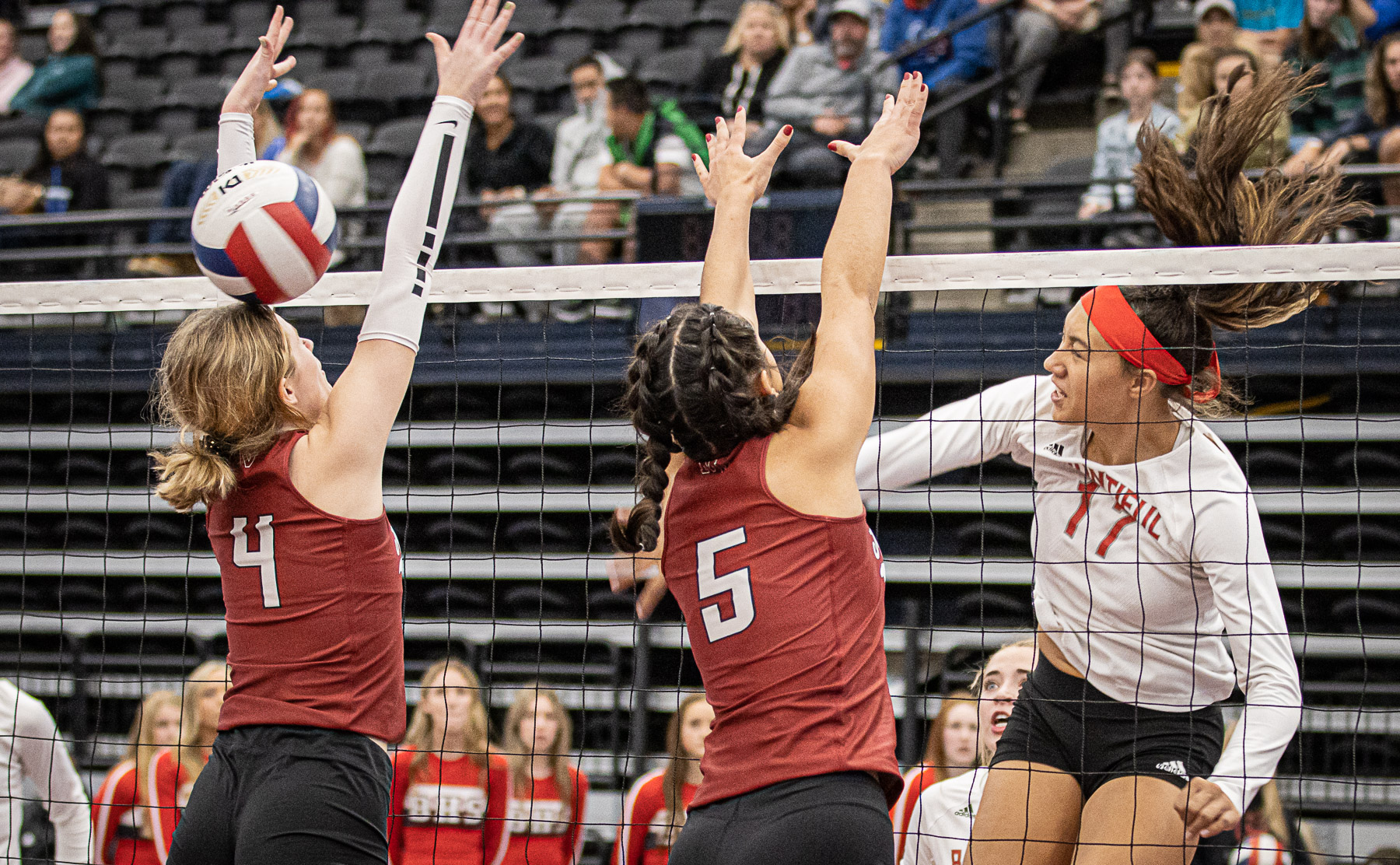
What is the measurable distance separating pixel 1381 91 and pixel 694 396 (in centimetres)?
584

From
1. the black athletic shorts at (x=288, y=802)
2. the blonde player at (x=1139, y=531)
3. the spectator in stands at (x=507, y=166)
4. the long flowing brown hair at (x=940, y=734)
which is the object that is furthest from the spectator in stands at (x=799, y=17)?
the black athletic shorts at (x=288, y=802)

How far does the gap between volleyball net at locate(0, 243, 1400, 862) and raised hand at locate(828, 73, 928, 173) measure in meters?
2.50

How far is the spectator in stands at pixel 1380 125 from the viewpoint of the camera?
6.75 metres

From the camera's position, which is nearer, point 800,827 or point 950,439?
point 800,827

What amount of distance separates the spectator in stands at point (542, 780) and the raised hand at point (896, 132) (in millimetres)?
3735

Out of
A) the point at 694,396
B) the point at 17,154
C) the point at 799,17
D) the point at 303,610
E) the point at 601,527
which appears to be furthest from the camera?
the point at 17,154

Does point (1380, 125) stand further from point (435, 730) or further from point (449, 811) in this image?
point (449, 811)

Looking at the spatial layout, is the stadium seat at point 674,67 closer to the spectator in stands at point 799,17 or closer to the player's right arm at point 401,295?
the spectator in stands at point 799,17

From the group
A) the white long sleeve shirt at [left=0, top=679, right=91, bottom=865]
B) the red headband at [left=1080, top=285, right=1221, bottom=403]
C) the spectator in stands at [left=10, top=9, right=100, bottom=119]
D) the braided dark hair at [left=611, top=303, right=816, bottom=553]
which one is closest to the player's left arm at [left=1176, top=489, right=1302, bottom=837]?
the red headband at [left=1080, top=285, right=1221, bottom=403]

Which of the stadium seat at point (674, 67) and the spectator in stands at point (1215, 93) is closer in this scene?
the spectator in stands at point (1215, 93)

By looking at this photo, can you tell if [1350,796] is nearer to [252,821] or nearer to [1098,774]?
[1098,774]

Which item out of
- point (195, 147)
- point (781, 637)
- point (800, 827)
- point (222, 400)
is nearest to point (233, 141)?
point (222, 400)

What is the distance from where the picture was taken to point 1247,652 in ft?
10.9

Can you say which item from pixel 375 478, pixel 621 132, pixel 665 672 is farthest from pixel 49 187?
pixel 375 478
